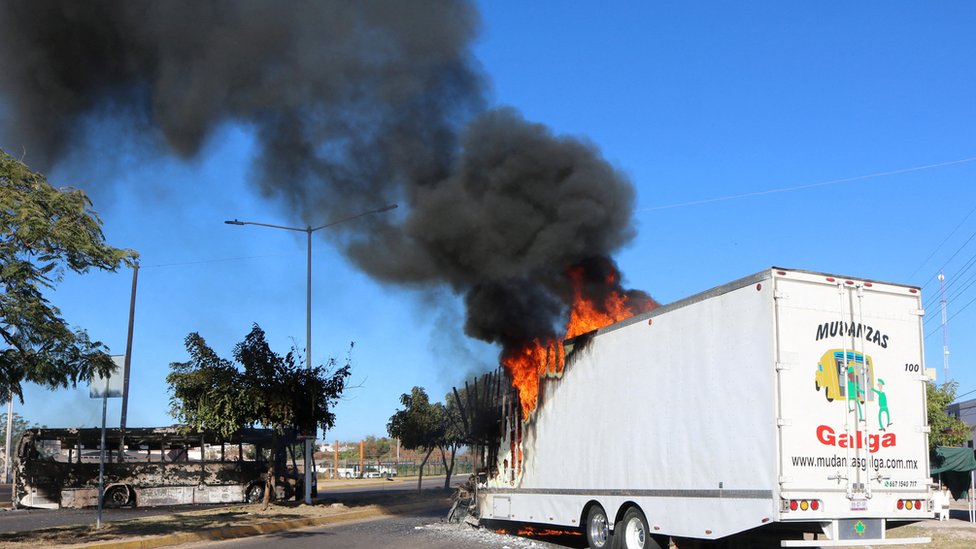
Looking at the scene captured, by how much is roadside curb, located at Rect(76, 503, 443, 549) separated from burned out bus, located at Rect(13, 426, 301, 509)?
206 inches

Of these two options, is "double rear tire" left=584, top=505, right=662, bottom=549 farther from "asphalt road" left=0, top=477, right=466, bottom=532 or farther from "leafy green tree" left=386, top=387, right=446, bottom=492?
"leafy green tree" left=386, top=387, right=446, bottom=492

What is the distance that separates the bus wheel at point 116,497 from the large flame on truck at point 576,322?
13.3 meters

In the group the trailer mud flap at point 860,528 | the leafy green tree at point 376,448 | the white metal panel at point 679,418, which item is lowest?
the leafy green tree at point 376,448

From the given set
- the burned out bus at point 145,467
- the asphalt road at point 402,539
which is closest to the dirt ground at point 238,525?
the asphalt road at point 402,539

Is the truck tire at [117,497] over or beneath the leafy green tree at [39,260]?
beneath

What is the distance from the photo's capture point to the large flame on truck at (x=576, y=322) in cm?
1472

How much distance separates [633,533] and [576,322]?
640 centimetres

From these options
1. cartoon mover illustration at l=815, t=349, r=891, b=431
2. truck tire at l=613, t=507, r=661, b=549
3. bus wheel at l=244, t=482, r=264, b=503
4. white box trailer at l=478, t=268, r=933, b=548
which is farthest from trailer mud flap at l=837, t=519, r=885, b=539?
bus wheel at l=244, t=482, r=264, b=503

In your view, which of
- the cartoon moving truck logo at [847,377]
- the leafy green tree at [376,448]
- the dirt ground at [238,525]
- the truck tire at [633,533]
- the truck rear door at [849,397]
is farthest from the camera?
the leafy green tree at [376,448]

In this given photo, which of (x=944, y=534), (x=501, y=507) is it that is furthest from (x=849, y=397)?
(x=944, y=534)

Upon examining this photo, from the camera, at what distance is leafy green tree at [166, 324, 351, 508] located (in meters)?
20.9

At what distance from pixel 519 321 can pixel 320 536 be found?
5.88 metres

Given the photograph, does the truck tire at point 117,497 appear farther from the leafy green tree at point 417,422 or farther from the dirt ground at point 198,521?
the leafy green tree at point 417,422

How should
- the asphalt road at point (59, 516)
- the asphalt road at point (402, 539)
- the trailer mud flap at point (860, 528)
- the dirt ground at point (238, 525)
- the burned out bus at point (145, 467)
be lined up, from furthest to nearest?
the burned out bus at point (145, 467) → the asphalt road at point (59, 516) → the asphalt road at point (402, 539) → the dirt ground at point (238, 525) → the trailer mud flap at point (860, 528)
